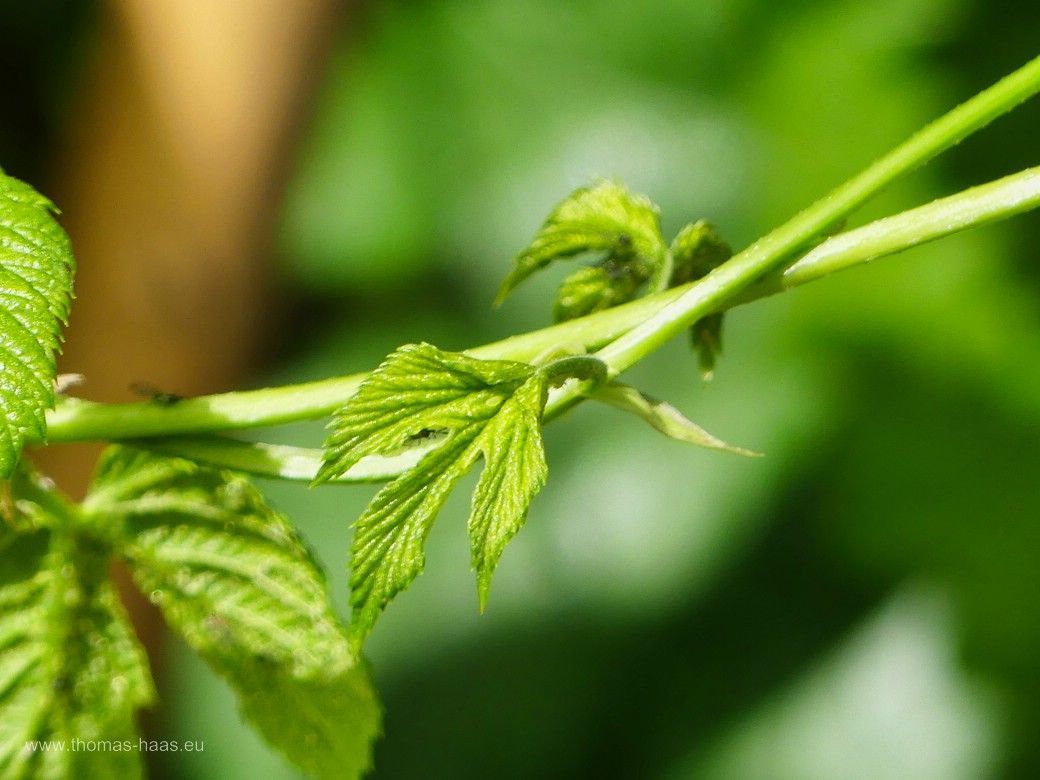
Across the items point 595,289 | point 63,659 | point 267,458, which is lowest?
point 63,659

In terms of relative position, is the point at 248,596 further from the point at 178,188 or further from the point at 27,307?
the point at 178,188

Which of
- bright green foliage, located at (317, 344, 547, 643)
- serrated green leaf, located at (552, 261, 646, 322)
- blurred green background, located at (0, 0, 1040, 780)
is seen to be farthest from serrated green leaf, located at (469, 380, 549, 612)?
blurred green background, located at (0, 0, 1040, 780)

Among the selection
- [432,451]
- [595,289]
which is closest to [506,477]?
[432,451]

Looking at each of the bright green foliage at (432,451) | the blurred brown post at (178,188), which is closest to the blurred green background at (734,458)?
the blurred brown post at (178,188)

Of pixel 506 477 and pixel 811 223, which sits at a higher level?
pixel 811 223

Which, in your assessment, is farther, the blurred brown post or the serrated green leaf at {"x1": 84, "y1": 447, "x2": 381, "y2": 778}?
the blurred brown post

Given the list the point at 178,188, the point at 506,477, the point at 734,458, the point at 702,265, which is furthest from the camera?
the point at 178,188

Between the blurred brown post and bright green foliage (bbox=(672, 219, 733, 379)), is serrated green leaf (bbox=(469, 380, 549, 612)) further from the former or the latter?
the blurred brown post
